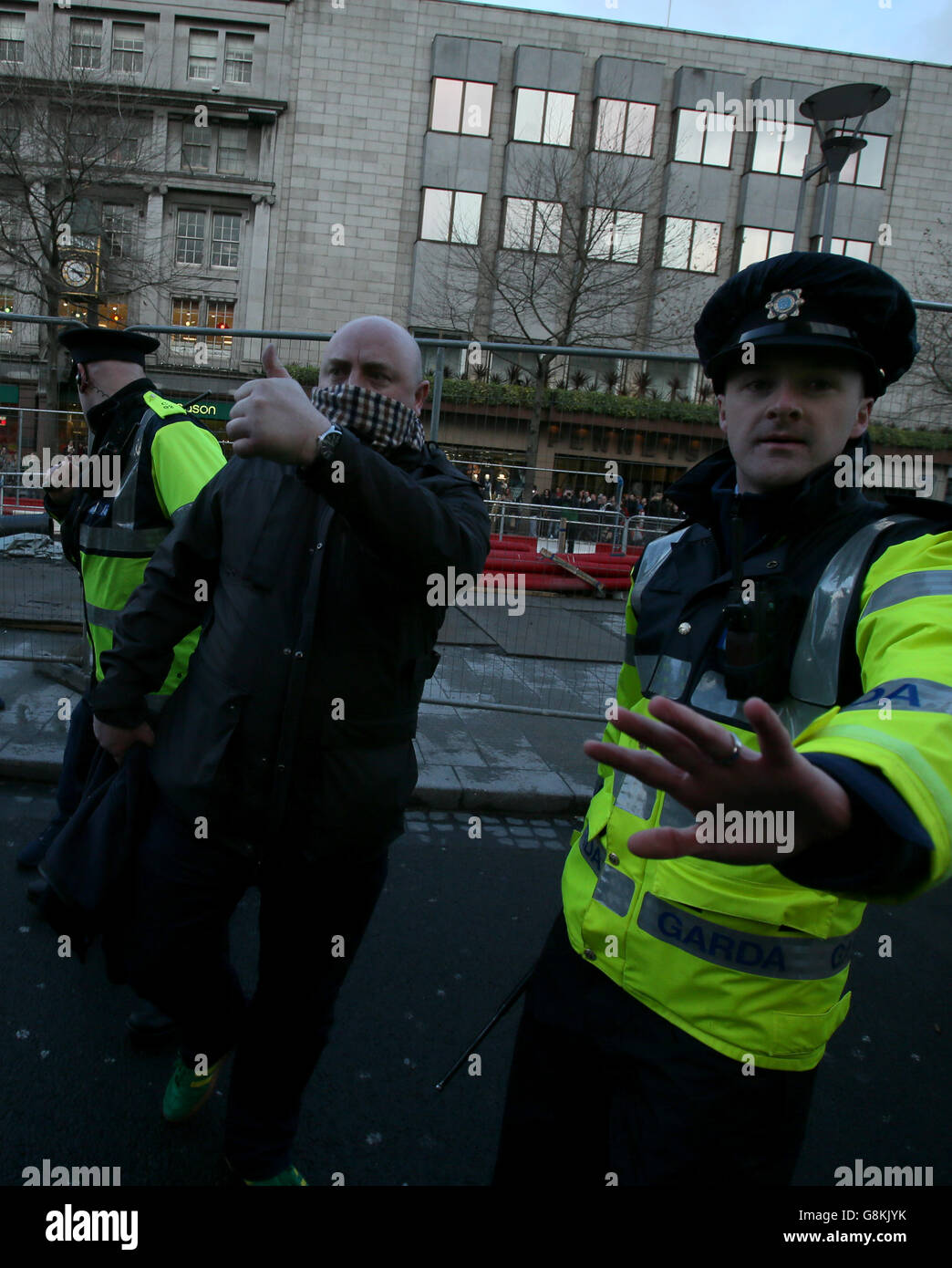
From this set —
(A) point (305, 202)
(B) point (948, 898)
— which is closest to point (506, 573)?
(B) point (948, 898)

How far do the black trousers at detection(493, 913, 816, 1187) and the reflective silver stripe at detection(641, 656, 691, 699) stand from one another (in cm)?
53

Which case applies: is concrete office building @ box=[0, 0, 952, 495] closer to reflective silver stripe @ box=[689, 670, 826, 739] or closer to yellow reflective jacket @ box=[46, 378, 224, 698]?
yellow reflective jacket @ box=[46, 378, 224, 698]

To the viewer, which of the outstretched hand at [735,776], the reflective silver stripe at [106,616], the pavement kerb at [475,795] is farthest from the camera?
the pavement kerb at [475,795]

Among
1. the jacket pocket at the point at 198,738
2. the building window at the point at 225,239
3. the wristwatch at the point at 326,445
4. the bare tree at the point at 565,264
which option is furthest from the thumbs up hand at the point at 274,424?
the building window at the point at 225,239

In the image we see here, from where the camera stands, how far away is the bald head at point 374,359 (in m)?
2.04

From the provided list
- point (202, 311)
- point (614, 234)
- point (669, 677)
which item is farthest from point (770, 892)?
point (202, 311)

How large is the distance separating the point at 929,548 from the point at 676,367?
5237mm

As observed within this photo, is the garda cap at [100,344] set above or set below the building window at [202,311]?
below

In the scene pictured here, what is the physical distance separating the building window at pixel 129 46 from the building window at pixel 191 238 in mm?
4614

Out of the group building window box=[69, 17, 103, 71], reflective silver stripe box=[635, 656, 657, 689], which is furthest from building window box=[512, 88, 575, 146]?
reflective silver stripe box=[635, 656, 657, 689]

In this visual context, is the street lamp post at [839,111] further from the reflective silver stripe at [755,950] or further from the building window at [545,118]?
the building window at [545,118]

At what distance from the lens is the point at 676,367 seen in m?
6.05

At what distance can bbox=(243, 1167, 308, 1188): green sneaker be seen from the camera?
2.11 metres

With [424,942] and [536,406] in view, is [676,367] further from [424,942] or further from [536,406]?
[424,942]
